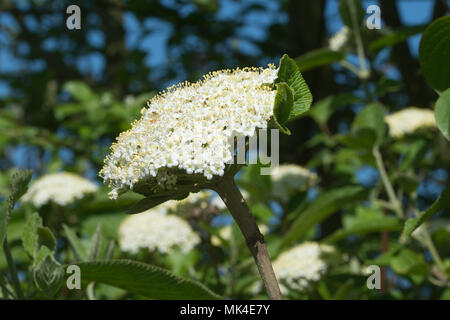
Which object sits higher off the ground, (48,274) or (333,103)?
(333,103)

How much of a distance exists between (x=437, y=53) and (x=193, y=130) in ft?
2.45

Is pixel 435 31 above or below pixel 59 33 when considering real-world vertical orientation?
below

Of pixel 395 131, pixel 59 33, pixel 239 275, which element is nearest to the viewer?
pixel 239 275

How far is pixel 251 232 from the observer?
98 cm

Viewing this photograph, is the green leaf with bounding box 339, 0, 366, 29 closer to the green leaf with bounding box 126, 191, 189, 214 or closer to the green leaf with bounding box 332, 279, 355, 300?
the green leaf with bounding box 332, 279, 355, 300

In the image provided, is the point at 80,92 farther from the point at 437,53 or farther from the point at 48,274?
the point at 437,53

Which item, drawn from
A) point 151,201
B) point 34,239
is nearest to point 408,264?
point 151,201

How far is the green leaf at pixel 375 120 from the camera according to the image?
2.00 m

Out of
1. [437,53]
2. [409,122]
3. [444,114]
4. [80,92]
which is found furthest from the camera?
[80,92]
